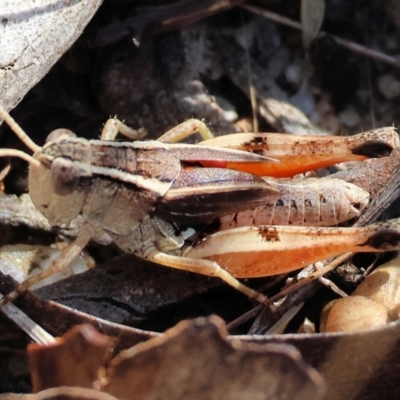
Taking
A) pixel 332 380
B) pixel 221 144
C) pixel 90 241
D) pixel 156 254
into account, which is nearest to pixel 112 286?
pixel 156 254

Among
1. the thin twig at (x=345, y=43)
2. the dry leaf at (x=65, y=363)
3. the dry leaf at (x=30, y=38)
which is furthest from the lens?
the thin twig at (x=345, y=43)

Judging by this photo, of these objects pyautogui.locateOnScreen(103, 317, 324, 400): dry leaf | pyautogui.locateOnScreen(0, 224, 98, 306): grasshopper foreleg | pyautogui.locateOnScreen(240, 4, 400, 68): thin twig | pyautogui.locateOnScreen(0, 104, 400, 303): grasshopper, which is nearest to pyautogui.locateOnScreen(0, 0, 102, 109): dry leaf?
pyautogui.locateOnScreen(0, 104, 400, 303): grasshopper

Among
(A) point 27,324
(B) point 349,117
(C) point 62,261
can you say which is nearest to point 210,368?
(A) point 27,324

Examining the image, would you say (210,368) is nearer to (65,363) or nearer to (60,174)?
(65,363)

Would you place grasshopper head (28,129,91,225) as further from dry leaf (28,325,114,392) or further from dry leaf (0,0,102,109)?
dry leaf (28,325,114,392)

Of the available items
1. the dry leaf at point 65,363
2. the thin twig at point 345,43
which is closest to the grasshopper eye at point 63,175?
the dry leaf at point 65,363

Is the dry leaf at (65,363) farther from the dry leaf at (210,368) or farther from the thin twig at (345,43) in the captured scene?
the thin twig at (345,43)

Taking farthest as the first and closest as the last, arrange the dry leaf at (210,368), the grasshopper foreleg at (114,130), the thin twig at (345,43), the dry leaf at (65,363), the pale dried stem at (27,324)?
the thin twig at (345,43) → the grasshopper foreleg at (114,130) → the pale dried stem at (27,324) → the dry leaf at (65,363) → the dry leaf at (210,368)
